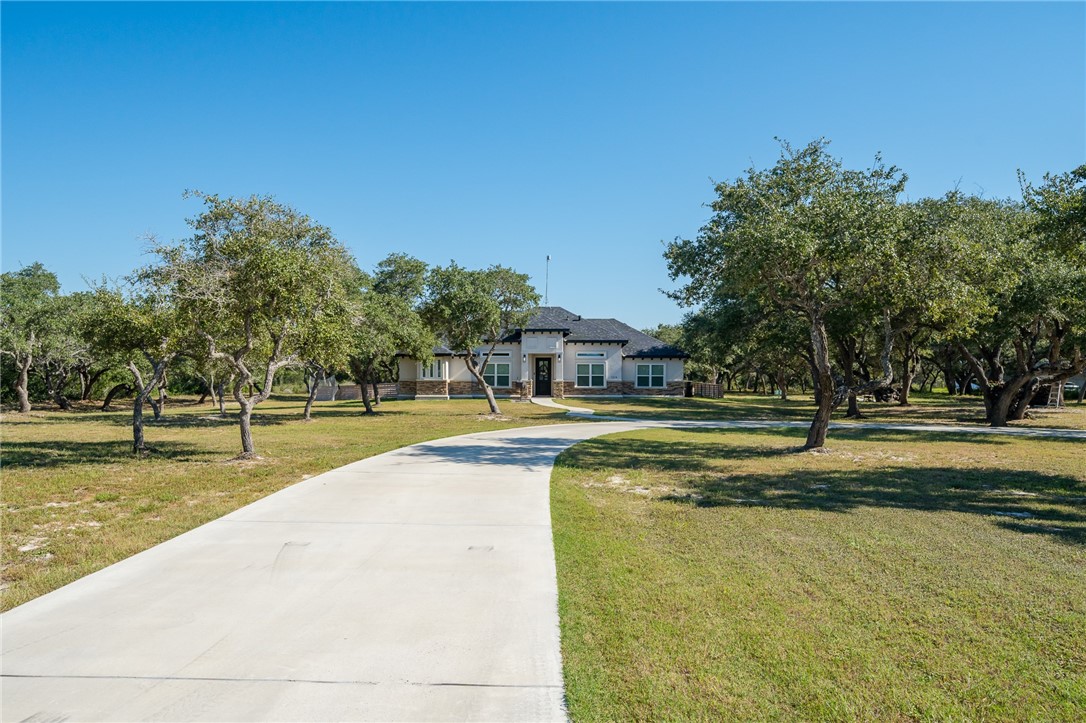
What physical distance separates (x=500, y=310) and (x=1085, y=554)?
20089mm

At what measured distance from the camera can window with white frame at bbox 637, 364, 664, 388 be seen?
40906mm

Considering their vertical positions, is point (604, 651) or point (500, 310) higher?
point (500, 310)

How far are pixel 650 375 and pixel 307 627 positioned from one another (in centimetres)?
3782

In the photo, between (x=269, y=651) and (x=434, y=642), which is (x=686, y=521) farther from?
(x=269, y=651)

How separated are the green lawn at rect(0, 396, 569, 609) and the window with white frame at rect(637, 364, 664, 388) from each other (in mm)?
20200

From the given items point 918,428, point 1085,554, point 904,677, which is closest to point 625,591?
point 904,677

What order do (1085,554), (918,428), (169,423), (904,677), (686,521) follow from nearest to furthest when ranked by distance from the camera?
(904,677)
(1085,554)
(686,521)
(918,428)
(169,423)

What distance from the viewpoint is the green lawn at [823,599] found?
343cm

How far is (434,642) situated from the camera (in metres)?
4.04

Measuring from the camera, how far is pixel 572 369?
4047 centimetres

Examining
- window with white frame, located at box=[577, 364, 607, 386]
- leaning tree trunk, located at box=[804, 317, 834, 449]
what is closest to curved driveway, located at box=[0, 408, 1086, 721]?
leaning tree trunk, located at box=[804, 317, 834, 449]

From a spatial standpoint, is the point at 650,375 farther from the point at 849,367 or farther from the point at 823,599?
the point at 823,599

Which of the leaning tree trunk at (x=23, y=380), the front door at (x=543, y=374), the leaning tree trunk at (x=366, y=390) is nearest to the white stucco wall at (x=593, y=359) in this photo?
the front door at (x=543, y=374)

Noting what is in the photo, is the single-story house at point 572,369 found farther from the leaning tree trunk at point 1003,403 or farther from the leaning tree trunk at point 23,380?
the leaning tree trunk at point 1003,403
